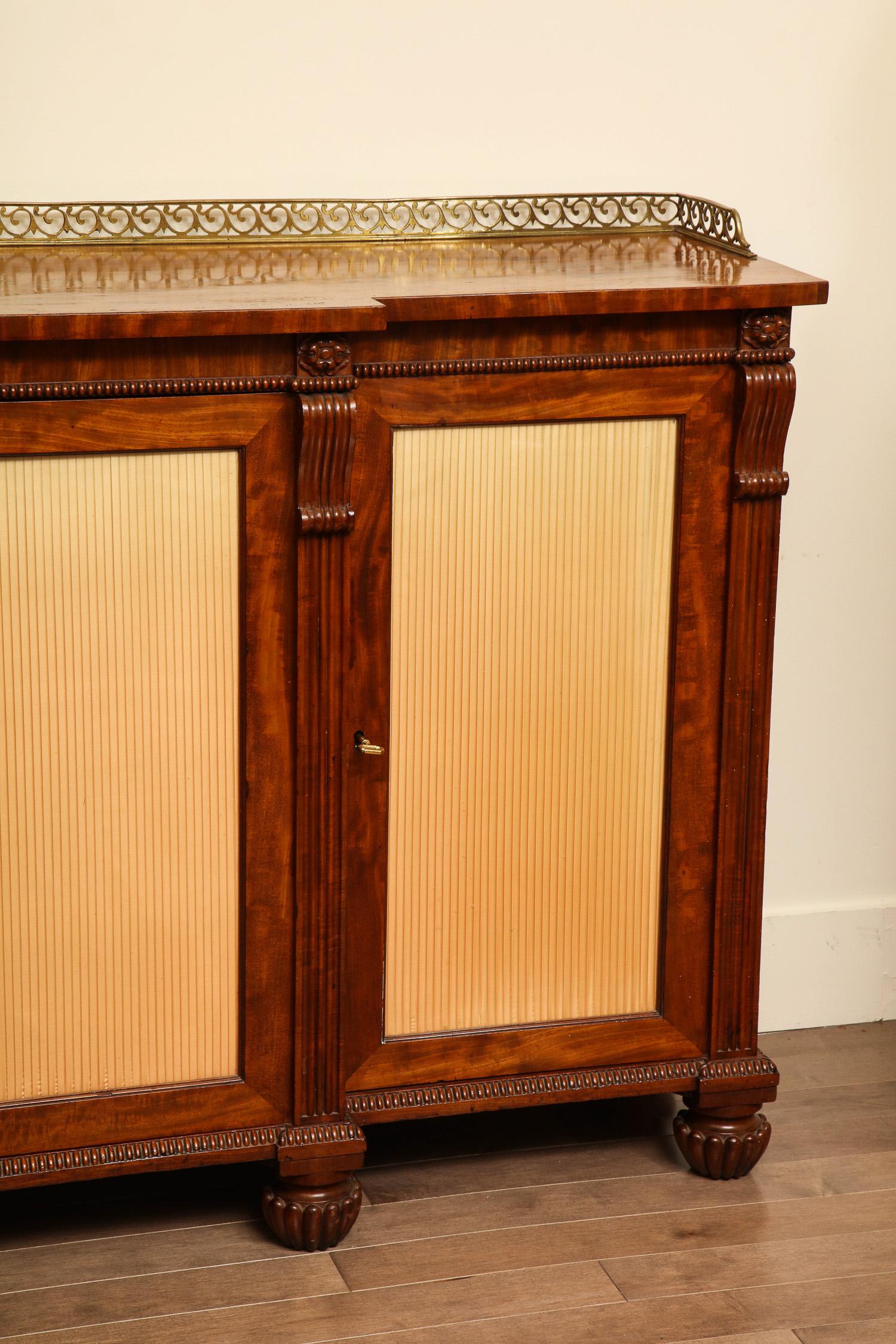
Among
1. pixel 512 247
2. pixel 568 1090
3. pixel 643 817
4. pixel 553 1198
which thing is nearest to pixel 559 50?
pixel 512 247

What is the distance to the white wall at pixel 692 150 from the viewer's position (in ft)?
8.18

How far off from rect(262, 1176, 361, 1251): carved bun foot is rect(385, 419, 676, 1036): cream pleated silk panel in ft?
0.78

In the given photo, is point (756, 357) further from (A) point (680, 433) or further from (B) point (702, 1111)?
(B) point (702, 1111)

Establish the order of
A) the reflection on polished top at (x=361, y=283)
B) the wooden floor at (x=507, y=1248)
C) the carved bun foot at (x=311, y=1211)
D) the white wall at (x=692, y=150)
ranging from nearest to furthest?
1. the reflection on polished top at (x=361, y=283)
2. the wooden floor at (x=507, y=1248)
3. the carved bun foot at (x=311, y=1211)
4. the white wall at (x=692, y=150)

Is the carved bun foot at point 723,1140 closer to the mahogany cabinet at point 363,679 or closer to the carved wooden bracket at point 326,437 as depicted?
the mahogany cabinet at point 363,679

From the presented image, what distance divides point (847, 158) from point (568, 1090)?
1.57 meters

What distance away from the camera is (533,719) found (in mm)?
2338

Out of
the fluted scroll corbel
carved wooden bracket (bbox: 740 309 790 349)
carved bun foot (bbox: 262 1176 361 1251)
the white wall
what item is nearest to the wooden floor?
carved bun foot (bbox: 262 1176 361 1251)

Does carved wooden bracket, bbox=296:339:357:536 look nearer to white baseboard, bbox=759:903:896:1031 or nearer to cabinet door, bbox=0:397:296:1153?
cabinet door, bbox=0:397:296:1153

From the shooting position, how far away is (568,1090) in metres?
2.44

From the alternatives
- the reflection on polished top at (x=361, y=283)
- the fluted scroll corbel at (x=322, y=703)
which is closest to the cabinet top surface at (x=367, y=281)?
the reflection on polished top at (x=361, y=283)

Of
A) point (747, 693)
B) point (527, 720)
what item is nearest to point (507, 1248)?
point (527, 720)

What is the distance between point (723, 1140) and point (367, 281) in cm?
135

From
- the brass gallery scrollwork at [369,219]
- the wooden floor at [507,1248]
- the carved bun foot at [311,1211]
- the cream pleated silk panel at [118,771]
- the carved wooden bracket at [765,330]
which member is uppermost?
the brass gallery scrollwork at [369,219]
